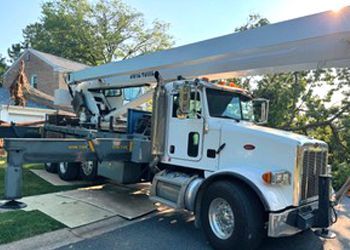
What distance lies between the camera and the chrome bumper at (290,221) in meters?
4.02

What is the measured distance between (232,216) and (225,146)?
1091 millimetres

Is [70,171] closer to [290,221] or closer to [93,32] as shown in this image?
[290,221]

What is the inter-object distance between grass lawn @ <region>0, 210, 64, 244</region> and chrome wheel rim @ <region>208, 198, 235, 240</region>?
2.44 m

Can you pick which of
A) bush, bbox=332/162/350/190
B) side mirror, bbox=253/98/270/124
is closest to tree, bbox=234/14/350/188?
bush, bbox=332/162/350/190

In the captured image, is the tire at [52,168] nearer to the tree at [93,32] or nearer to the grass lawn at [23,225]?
the grass lawn at [23,225]

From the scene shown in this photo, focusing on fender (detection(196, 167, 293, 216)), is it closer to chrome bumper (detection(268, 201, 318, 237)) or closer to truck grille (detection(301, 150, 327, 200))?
chrome bumper (detection(268, 201, 318, 237))

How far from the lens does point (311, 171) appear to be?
4.57 meters

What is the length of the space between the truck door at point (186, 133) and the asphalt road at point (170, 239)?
1233 millimetres

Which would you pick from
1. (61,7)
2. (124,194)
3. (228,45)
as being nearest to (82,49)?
(61,7)

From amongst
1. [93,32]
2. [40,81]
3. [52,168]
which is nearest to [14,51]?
[93,32]

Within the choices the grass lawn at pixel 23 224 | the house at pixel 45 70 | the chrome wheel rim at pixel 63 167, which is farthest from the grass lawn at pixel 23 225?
the house at pixel 45 70

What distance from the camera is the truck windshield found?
18.0ft

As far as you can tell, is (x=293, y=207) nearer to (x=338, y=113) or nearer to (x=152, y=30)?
(x=338, y=113)

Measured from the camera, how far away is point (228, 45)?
5.01 metres
